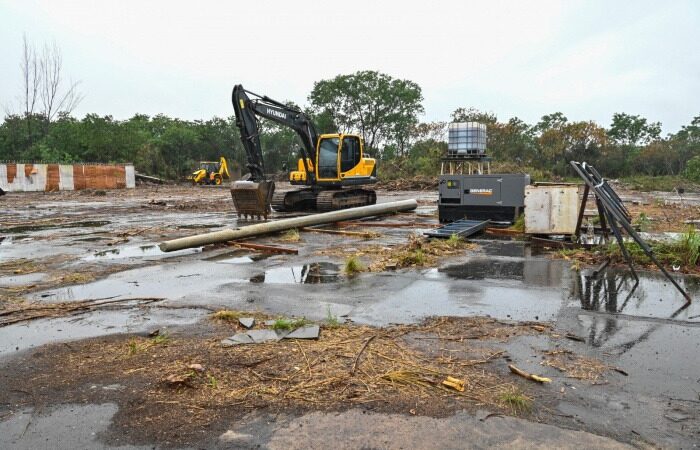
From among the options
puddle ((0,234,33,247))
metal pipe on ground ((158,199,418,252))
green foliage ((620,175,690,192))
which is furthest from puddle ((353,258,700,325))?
green foliage ((620,175,690,192))

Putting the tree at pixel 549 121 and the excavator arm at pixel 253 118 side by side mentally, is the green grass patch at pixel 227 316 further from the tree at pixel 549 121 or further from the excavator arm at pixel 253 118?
the tree at pixel 549 121

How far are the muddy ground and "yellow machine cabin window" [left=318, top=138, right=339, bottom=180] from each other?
1188 cm

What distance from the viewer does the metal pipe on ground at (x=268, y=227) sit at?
34.6 ft

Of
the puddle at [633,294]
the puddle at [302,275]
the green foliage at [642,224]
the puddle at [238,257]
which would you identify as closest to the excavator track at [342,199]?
the puddle at [238,257]

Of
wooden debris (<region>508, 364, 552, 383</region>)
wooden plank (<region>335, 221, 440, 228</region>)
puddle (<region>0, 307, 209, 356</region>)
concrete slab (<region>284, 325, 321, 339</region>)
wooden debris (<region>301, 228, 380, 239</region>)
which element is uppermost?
wooden plank (<region>335, 221, 440, 228</region>)

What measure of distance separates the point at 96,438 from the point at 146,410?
404mm

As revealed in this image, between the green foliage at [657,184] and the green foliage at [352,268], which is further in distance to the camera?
the green foliage at [657,184]

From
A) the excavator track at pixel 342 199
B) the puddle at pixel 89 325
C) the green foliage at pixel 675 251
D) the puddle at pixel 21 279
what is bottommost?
the puddle at pixel 89 325

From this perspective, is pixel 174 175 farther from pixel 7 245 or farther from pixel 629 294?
pixel 629 294

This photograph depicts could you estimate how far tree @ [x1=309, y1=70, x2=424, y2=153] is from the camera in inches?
2319

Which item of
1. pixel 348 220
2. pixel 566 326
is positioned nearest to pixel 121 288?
pixel 566 326

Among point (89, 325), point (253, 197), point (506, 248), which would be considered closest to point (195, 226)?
point (253, 197)

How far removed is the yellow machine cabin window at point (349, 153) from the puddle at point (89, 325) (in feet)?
48.4

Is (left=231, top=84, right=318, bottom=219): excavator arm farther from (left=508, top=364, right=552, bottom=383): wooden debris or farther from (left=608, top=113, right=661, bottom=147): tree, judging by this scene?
(left=608, top=113, right=661, bottom=147): tree
